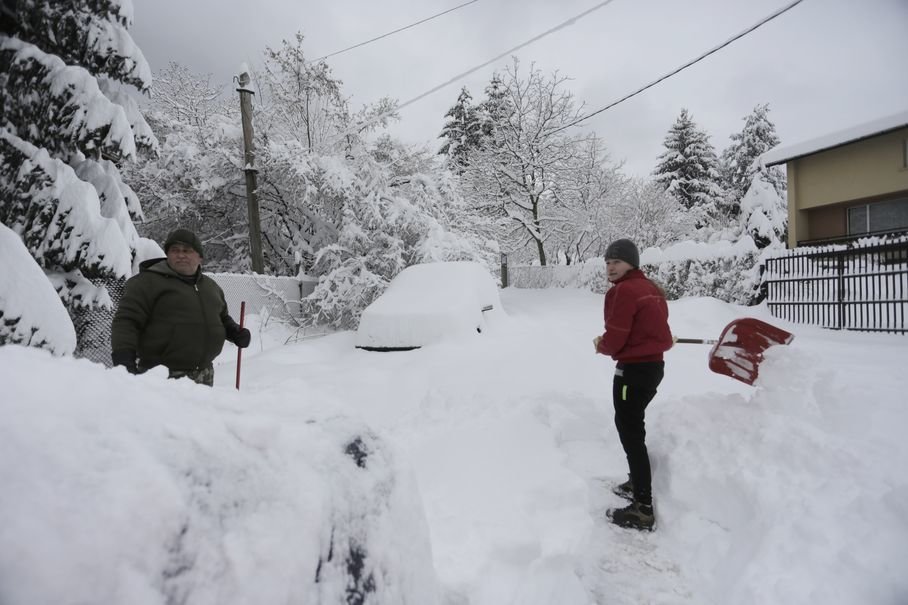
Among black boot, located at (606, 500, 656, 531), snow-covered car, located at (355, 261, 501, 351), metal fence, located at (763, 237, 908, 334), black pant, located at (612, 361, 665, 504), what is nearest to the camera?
black boot, located at (606, 500, 656, 531)

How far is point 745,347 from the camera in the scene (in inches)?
130

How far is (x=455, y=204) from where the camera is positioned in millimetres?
12648

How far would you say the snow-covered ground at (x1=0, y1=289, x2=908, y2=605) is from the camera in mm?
707

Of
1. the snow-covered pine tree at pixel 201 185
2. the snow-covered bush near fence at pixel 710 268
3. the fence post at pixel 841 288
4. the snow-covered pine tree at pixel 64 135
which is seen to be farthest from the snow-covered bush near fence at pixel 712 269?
the snow-covered pine tree at pixel 201 185

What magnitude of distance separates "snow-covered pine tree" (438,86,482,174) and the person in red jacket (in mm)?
29241

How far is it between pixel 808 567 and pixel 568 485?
134cm

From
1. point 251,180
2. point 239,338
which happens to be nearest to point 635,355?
point 239,338

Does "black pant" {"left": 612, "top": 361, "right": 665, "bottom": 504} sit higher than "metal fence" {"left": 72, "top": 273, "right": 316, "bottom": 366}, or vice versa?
Result: "metal fence" {"left": 72, "top": 273, "right": 316, "bottom": 366}

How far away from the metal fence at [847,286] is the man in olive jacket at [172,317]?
10.6m

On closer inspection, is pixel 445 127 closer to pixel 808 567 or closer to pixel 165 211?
pixel 165 211

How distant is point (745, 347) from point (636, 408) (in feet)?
3.98

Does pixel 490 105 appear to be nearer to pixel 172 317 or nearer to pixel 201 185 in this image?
pixel 201 185

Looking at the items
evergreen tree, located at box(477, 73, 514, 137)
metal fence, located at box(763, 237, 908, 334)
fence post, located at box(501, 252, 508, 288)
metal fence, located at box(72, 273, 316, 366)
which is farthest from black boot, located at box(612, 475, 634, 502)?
evergreen tree, located at box(477, 73, 514, 137)

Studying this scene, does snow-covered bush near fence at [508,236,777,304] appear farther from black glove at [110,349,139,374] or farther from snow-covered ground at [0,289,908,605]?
black glove at [110,349,139,374]
